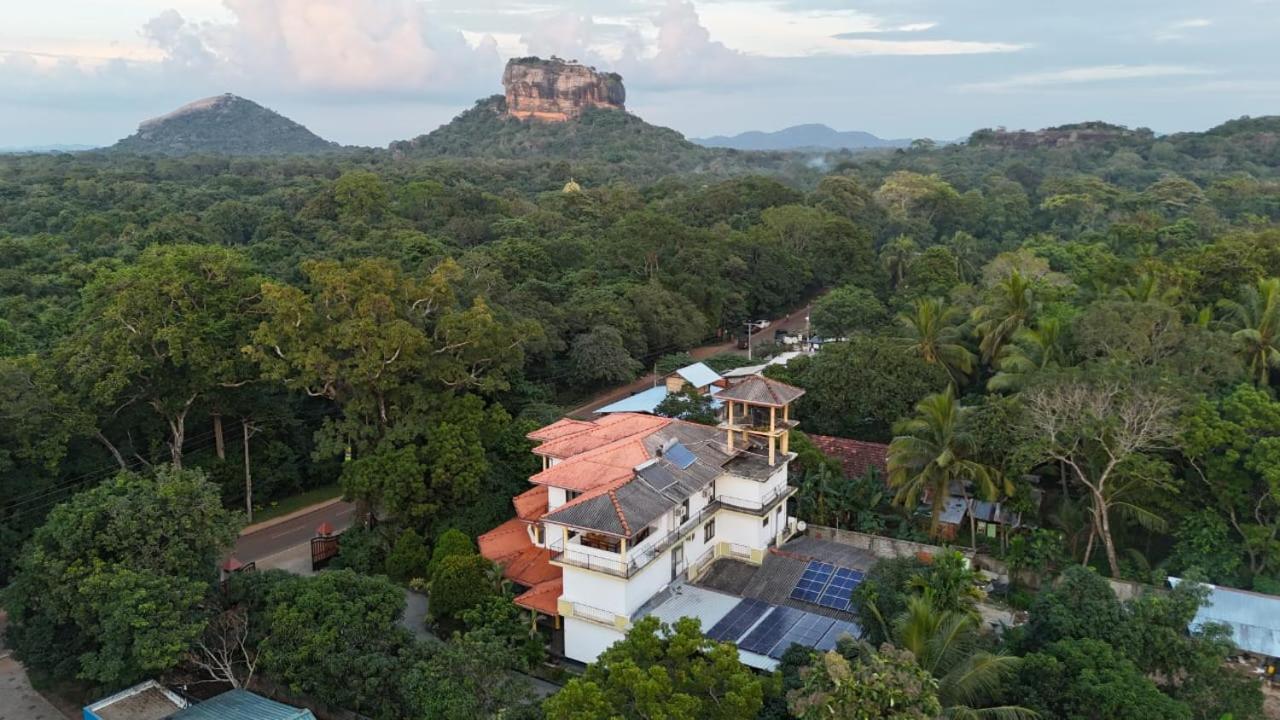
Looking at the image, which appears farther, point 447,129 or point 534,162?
point 447,129

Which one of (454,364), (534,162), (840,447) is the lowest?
(840,447)

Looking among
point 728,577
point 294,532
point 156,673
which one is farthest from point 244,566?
point 728,577

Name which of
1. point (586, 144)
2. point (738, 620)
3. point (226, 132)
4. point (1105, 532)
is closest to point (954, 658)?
point (738, 620)

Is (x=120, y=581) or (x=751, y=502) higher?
(x=120, y=581)

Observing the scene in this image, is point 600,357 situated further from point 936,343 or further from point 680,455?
point 680,455

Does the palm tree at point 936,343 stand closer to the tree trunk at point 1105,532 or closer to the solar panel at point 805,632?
the tree trunk at point 1105,532

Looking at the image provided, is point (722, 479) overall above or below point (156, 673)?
above

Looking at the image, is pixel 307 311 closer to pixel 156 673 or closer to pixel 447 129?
pixel 156 673

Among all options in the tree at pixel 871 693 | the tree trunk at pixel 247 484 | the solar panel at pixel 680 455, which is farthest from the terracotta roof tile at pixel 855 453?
the tree trunk at pixel 247 484
